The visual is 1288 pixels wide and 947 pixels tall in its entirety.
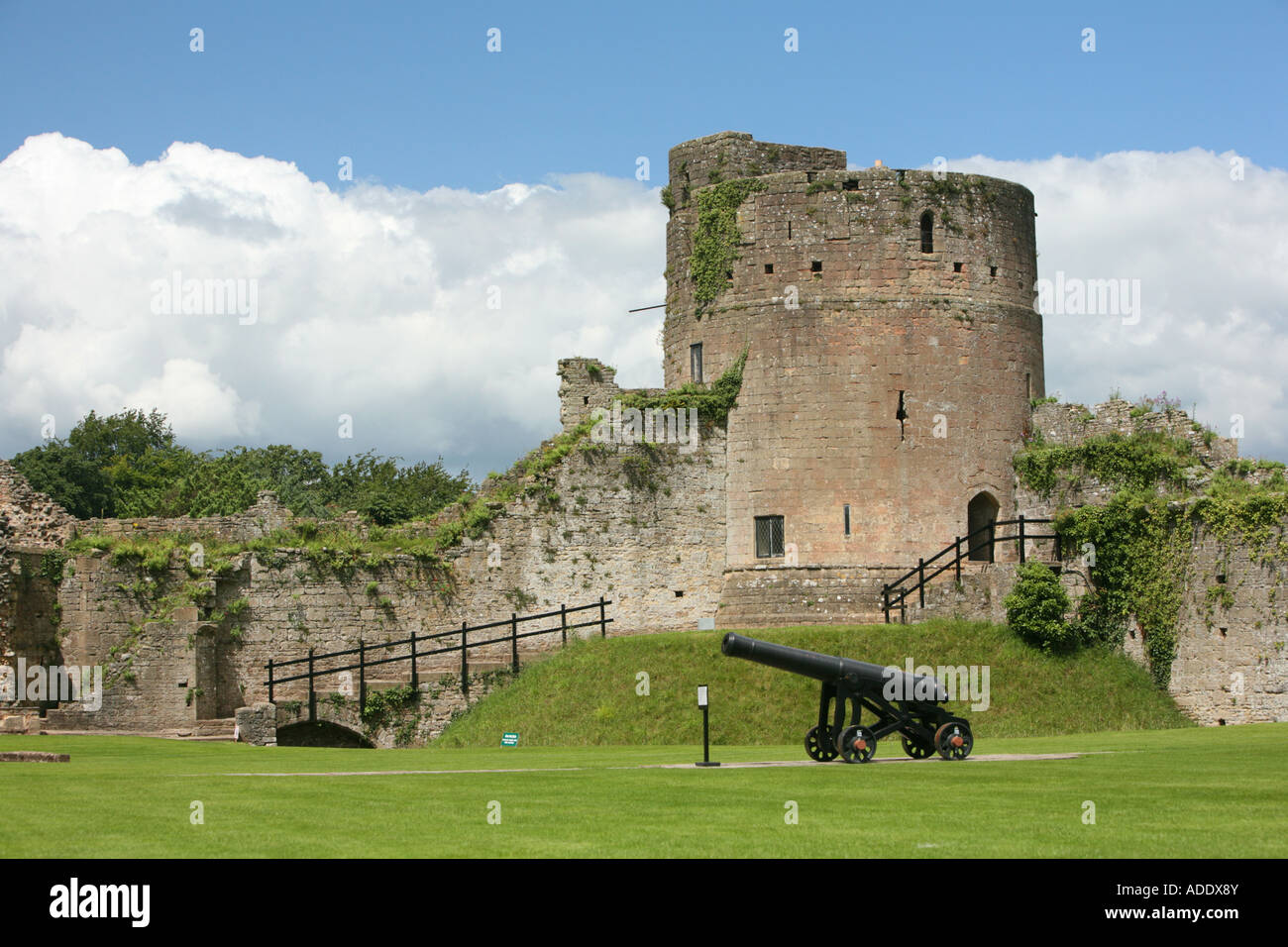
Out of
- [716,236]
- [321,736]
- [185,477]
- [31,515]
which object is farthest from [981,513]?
[185,477]

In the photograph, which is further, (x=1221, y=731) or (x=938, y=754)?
(x=1221, y=731)

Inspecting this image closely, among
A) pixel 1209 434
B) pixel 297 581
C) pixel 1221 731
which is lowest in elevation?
pixel 1221 731

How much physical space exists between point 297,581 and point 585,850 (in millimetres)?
25108

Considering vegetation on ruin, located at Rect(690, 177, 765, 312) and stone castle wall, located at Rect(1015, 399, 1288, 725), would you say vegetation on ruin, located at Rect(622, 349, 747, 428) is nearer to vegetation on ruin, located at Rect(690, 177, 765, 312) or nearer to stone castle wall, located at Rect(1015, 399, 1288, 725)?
vegetation on ruin, located at Rect(690, 177, 765, 312)

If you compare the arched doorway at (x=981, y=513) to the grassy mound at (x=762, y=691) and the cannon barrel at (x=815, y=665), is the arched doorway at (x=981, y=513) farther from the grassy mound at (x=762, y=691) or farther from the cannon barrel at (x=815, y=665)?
the cannon barrel at (x=815, y=665)

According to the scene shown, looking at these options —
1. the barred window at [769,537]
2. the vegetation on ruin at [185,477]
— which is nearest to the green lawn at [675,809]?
the barred window at [769,537]

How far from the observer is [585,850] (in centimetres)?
1177

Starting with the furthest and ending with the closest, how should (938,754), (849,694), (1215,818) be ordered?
(938,754) < (849,694) < (1215,818)

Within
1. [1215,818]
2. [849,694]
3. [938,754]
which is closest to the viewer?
[1215,818]

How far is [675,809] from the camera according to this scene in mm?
14688

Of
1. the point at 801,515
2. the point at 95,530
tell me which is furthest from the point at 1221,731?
the point at 95,530

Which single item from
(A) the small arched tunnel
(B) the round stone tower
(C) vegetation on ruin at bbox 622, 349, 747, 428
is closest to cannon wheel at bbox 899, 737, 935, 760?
A: (A) the small arched tunnel

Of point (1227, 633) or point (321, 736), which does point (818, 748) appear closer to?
point (1227, 633)
